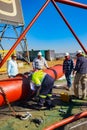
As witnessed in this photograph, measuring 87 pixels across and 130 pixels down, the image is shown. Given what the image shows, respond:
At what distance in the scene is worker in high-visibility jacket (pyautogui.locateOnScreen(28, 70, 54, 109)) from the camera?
8.39 metres

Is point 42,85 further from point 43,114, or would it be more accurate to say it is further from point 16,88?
point 43,114

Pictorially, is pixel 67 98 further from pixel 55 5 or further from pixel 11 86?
pixel 55 5

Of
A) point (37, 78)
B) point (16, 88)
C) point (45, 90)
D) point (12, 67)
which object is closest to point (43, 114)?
point (45, 90)

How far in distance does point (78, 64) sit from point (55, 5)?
4499 millimetres

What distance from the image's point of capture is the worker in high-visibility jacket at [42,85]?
839cm

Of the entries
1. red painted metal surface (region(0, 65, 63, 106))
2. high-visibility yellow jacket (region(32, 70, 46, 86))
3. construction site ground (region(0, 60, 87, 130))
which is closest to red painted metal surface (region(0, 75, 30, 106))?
red painted metal surface (region(0, 65, 63, 106))

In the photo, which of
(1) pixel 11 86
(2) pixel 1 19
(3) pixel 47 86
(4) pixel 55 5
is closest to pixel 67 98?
(3) pixel 47 86

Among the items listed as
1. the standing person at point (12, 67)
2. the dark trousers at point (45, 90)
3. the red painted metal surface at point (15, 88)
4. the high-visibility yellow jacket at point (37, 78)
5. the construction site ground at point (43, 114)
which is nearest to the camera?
the construction site ground at point (43, 114)

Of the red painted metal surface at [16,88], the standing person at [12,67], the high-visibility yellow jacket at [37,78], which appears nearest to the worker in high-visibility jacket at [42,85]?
the high-visibility yellow jacket at [37,78]

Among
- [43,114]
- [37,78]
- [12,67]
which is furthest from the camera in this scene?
[12,67]

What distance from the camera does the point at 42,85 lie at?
8547 mm

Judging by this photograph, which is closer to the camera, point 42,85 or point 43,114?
point 43,114

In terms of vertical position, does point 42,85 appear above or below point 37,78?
below

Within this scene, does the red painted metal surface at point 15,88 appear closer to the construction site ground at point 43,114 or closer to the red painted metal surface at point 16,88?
the red painted metal surface at point 16,88
